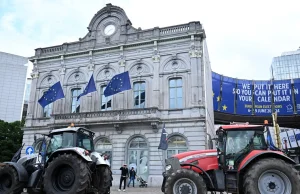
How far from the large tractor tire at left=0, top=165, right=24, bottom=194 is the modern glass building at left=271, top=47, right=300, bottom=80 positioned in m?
92.7

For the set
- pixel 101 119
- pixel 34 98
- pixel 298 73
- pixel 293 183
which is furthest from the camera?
pixel 298 73

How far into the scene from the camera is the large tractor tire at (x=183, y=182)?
8.20 m

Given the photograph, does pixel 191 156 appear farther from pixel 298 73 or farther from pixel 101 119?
pixel 298 73

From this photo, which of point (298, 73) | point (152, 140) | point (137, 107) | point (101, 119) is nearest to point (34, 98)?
point (101, 119)

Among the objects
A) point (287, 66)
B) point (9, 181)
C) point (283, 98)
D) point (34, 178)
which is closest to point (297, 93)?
point (283, 98)

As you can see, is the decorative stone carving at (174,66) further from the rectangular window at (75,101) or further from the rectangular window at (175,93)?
the rectangular window at (75,101)

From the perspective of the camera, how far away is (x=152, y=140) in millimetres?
20766

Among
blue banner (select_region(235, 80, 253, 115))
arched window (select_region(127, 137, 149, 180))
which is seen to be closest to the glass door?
arched window (select_region(127, 137, 149, 180))

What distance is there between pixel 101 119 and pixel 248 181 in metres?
16.0

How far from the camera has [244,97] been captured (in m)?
38.0

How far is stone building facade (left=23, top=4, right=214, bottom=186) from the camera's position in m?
20.6

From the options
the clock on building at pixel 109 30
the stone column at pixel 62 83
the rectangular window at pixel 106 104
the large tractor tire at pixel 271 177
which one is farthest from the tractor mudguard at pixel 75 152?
the clock on building at pixel 109 30

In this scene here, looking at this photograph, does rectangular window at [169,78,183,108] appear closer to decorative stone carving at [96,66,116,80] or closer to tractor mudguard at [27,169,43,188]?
decorative stone carving at [96,66,116,80]

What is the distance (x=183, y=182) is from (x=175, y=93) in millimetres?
13834
